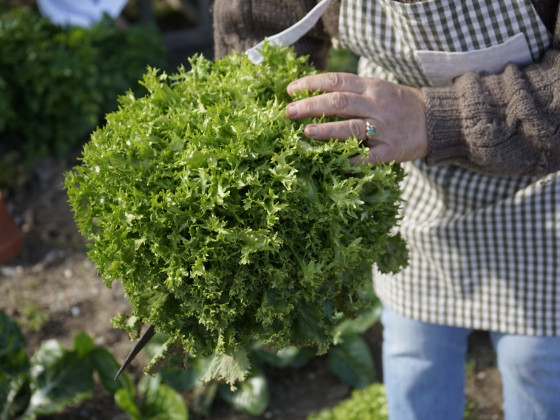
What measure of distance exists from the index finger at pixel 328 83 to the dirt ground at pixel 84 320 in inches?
84.6

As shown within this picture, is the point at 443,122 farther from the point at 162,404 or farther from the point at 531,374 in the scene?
the point at 162,404

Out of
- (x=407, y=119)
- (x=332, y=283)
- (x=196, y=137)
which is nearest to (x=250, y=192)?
(x=196, y=137)

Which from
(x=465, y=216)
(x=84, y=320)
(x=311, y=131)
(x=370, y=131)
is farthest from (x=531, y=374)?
(x=84, y=320)

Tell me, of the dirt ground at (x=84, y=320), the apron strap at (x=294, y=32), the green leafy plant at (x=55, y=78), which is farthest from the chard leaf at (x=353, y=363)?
the green leafy plant at (x=55, y=78)

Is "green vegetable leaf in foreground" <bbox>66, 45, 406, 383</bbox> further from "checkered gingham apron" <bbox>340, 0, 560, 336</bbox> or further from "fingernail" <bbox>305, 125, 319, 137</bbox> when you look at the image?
"checkered gingham apron" <bbox>340, 0, 560, 336</bbox>

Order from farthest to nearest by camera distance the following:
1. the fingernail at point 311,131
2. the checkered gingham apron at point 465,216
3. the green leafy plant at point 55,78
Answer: the green leafy plant at point 55,78
the checkered gingham apron at point 465,216
the fingernail at point 311,131

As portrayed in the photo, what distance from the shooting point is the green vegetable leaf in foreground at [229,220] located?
1.33 meters

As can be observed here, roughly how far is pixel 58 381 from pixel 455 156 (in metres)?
2.13

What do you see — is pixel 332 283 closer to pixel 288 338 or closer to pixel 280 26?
pixel 288 338

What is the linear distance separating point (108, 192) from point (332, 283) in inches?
20.9

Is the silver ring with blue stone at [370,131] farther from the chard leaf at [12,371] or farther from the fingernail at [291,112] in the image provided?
the chard leaf at [12,371]

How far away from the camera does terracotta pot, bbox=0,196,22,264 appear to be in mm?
3825

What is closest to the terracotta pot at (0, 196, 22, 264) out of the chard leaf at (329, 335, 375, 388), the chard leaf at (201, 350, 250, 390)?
the chard leaf at (329, 335, 375, 388)

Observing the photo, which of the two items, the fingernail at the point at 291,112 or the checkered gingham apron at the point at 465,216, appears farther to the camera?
the checkered gingham apron at the point at 465,216
